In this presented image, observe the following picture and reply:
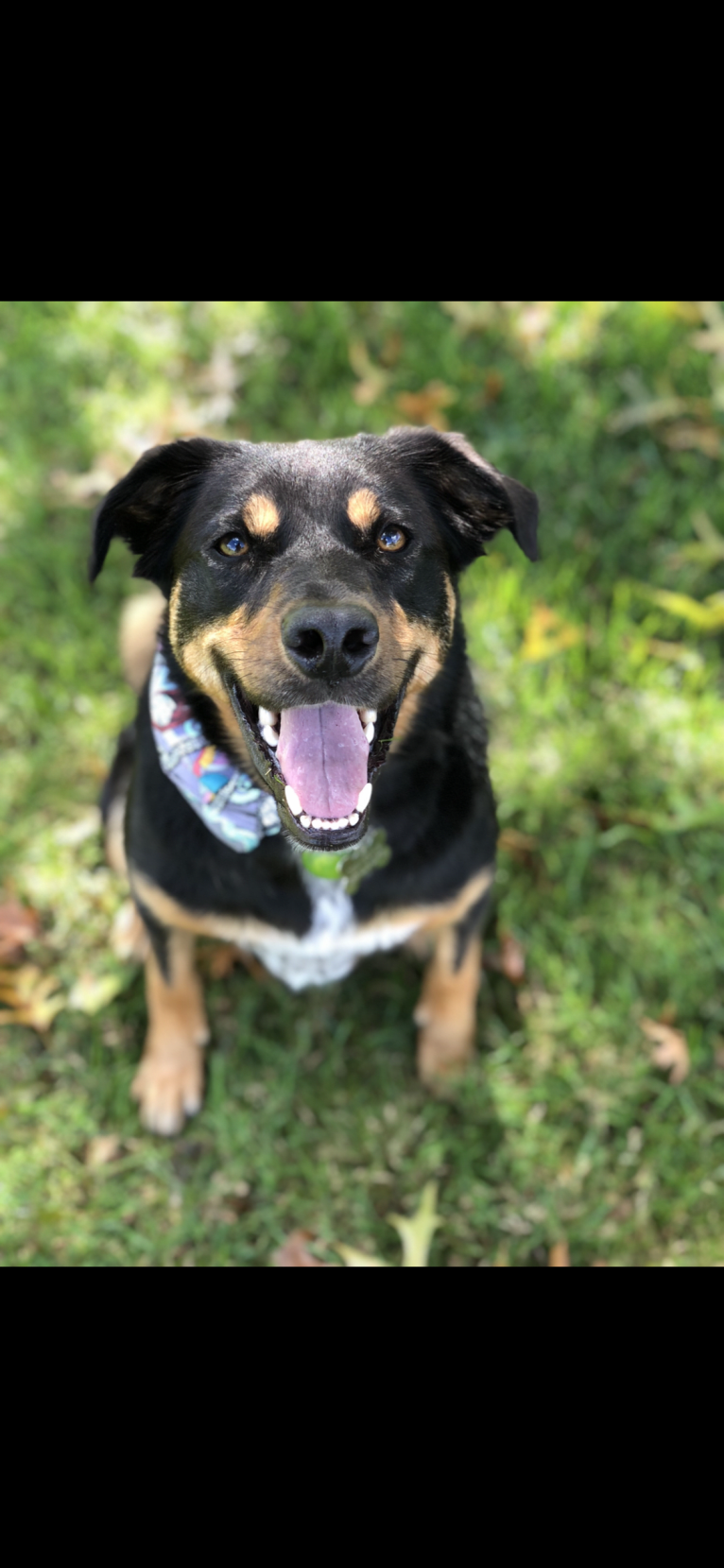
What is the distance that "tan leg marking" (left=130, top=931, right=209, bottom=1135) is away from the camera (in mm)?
3328

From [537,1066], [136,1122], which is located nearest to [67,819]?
[136,1122]

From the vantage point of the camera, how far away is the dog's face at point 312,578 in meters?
2.26

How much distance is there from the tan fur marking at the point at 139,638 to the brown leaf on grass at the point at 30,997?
102 cm

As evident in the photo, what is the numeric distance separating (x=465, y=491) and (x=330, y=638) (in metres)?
0.73

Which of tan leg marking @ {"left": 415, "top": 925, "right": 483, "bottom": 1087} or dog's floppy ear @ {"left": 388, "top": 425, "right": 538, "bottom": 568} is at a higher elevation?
dog's floppy ear @ {"left": 388, "top": 425, "right": 538, "bottom": 568}

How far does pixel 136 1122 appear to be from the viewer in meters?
3.44

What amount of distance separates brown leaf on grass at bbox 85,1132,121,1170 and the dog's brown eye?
2.07m

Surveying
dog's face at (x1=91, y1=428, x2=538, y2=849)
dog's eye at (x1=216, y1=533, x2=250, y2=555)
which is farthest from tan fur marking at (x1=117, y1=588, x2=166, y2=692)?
dog's eye at (x1=216, y1=533, x2=250, y2=555)

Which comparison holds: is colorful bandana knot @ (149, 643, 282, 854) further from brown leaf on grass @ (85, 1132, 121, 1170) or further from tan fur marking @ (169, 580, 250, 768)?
brown leaf on grass @ (85, 1132, 121, 1170)

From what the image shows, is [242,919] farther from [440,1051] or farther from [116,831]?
[440,1051]

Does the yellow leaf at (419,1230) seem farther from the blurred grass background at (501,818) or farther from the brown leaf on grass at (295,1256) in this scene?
the brown leaf on grass at (295,1256)

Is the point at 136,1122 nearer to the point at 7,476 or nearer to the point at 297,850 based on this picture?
the point at 297,850

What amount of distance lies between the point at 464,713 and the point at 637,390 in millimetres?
2497

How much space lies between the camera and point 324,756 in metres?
2.42
